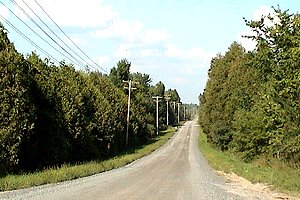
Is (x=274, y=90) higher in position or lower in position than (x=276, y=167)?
higher

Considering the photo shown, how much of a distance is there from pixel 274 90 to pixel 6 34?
1451 cm

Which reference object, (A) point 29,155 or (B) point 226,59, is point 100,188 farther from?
(B) point 226,59

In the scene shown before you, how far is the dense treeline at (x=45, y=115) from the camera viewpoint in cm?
2523

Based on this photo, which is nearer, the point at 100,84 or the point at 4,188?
the point at 4,188

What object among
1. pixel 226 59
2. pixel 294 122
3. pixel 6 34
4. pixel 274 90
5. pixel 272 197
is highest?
pixel 226 59

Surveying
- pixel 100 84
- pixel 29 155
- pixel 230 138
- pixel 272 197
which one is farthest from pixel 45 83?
pixel 230 138

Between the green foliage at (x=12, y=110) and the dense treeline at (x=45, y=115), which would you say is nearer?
the green foliage at (x=12, y=110)

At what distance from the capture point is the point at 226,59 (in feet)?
231

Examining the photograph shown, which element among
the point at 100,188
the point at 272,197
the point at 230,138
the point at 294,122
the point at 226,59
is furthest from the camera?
the point at 226,59

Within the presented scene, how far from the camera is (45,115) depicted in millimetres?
31984

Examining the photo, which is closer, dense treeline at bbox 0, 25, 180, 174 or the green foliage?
the green foliage

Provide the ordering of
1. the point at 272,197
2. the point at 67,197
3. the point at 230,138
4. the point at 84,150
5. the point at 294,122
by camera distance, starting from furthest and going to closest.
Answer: the point at 230,138 < the point at 84,150 < the point at 294,122 < the point at 272,197 < the point at 67,197

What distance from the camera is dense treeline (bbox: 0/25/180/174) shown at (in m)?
25.2

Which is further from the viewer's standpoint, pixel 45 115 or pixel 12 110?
pixel 45 115
